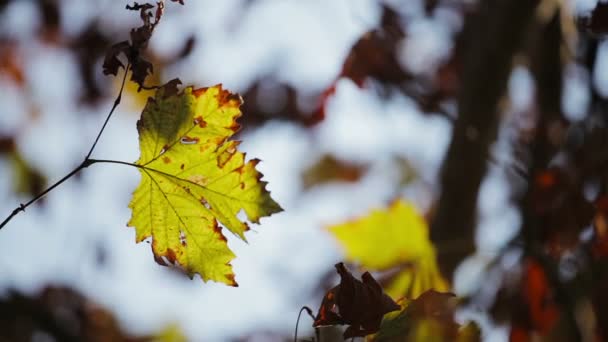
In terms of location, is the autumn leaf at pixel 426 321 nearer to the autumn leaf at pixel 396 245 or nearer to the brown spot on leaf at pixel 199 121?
the brown spot on leaf at pixel 199 121

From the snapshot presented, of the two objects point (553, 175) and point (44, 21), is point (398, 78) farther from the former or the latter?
point (44, 21)

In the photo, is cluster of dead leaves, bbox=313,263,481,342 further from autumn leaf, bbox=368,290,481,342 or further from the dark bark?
the dark bark

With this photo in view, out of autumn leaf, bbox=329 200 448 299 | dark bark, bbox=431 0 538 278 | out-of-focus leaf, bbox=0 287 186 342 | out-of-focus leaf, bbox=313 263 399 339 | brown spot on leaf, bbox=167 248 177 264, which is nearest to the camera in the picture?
out-of-focus leaf, bbox=313 263 399 339

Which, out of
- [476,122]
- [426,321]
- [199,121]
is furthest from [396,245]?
[199,121]

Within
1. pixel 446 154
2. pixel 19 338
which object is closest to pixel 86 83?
pixel 19 338

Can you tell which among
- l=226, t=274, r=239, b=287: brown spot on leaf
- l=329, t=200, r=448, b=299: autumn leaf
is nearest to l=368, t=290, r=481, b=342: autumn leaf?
l=226, t=274, r=239, b=287: brown spot on leaf

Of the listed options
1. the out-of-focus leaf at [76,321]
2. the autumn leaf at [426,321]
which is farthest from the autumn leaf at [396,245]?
the out-of-focus leaf at [76,321]
